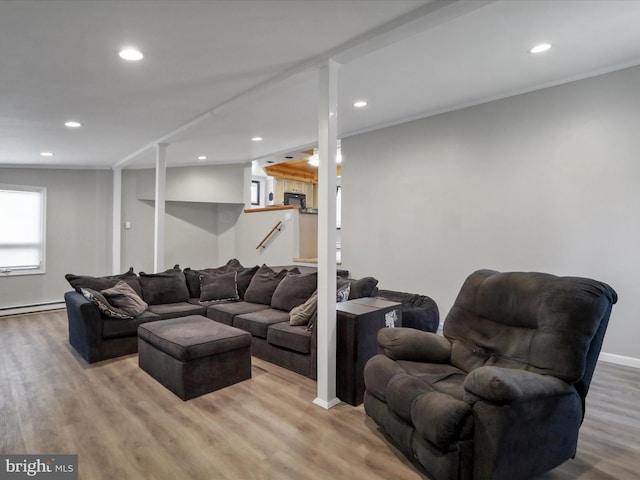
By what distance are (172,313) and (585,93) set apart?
4.84m

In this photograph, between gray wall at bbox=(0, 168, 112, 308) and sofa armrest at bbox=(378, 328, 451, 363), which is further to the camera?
gray wall at bbox=(0, 168, 112, 308)

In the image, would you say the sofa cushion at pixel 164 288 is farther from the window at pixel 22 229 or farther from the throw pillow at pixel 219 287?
the window at pixel 22 229

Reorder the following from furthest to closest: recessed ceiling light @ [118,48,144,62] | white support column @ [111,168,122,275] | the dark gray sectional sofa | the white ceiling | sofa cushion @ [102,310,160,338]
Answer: white support column @ [111,168,122,275]
sofa cushion @ [102,310,160,338]
the dark gray sectional sofa
recessed ceiling light @ [118,48,144,62]
the white ceiling

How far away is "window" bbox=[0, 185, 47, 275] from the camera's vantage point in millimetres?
5949

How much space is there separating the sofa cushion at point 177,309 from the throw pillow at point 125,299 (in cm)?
18

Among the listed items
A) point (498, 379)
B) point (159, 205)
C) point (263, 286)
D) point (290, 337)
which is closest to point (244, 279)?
point (263, 286)

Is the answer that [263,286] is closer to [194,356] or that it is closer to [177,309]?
[177,309]

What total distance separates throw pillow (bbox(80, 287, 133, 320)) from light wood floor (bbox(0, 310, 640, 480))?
1.82ft

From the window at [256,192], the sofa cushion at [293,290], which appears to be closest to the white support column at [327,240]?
the sofa cushion at [293,290]

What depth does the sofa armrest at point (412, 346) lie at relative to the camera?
2.34 metres

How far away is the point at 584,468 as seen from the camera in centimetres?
197

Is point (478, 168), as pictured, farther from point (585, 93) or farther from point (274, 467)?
point (274, 467)

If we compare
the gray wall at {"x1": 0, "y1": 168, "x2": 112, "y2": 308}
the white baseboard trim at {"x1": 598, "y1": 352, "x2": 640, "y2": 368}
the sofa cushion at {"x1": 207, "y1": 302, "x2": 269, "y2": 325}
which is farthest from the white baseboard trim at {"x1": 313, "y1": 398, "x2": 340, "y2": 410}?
the gray wall at {"x1": 0, "y1": 168, "x2": 112, "y2": 308}

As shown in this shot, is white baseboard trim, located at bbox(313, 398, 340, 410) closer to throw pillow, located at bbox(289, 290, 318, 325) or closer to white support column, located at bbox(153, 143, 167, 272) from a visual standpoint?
throw pillow, located at bbox(289, 290, 318, 325)
